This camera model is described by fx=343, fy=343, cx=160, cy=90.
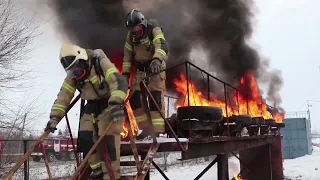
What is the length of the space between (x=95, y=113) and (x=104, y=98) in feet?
0.64

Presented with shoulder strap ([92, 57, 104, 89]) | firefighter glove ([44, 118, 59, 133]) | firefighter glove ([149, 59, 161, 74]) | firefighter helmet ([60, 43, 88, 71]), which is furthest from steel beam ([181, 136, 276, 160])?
firefighter helmet ([60, 43, 88, 71])

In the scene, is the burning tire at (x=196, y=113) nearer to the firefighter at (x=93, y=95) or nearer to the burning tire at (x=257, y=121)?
the firefighter at (x=93, y=95)

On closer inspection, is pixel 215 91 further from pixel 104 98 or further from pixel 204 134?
pixel 104 98

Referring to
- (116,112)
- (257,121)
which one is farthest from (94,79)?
(257,121)

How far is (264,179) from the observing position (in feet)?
40.6

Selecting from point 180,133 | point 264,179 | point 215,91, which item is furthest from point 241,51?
point 180,133

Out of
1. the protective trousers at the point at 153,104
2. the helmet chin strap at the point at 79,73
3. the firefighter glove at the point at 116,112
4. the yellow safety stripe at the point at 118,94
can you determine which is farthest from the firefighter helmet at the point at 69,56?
the protective trousers at the point at 153,104

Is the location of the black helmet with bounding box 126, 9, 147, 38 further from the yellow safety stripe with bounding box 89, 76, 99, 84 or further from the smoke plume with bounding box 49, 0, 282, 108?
the smoke plume with bounding box 49, 0, 282, 108

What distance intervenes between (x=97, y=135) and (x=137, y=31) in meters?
1.64

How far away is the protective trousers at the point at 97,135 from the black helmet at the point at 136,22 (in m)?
1.36

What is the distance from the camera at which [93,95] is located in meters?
3.81

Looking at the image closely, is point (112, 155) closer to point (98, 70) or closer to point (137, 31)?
point (98, 70)

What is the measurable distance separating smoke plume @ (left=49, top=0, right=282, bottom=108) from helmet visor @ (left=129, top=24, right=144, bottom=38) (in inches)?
115

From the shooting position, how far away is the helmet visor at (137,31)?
15.4 ft
